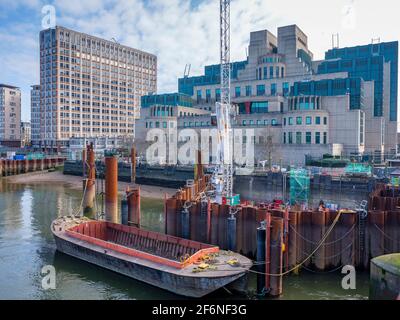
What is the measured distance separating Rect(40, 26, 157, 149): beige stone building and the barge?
13066 centimetres

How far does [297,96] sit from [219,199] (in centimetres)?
4961

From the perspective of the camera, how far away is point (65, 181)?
Result: 273 feet

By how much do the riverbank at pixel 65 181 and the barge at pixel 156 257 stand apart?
30.6m

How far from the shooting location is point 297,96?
78312 millimetres

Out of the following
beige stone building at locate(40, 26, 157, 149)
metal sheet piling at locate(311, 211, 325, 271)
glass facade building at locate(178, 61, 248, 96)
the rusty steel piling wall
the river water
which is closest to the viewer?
the river water

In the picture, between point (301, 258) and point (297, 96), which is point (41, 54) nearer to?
point (297, 96)

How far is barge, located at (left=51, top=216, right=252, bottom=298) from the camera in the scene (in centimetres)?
2028

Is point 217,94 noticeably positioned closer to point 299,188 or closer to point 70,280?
point 299,188

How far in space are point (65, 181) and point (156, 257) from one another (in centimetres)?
6639

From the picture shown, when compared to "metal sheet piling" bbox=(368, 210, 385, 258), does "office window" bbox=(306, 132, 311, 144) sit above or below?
above

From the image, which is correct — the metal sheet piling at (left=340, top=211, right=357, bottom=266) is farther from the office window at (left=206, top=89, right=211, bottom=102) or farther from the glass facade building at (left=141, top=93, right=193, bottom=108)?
the office window at (left=206, top=89, right=211, bottom=102)

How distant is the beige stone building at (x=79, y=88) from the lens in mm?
159500

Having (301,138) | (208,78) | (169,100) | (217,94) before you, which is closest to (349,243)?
(301,138)

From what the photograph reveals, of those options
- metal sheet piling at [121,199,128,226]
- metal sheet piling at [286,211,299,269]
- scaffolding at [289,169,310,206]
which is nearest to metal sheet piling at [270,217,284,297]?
metal sheet piling at [286,211,299,269]
